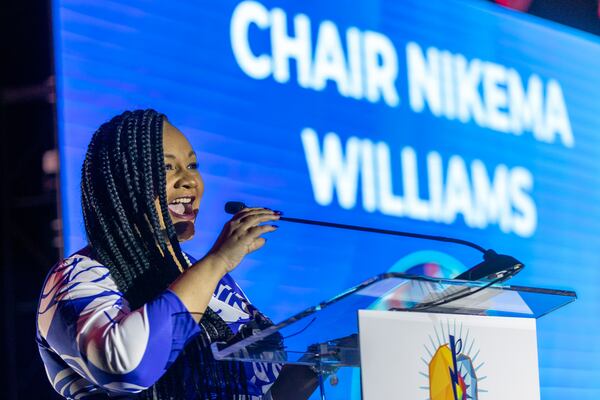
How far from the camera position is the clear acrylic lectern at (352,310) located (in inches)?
68.6

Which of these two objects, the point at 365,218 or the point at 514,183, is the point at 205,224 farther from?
the point at 514,183

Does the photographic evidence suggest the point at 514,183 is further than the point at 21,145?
Yes

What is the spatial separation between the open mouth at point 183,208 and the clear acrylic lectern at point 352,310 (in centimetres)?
63

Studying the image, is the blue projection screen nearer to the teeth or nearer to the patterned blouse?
the teeth

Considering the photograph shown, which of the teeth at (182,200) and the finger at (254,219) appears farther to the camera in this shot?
the teeth at (182,200)

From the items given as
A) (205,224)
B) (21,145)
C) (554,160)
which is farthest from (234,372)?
(554,160)

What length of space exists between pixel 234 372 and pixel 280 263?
2.73 ft

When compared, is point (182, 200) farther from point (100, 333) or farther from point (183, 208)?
point (100, 333)

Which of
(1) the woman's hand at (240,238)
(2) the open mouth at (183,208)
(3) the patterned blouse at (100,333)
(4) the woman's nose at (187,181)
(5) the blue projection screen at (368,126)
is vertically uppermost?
(5) the blue projection screen at (368,126)

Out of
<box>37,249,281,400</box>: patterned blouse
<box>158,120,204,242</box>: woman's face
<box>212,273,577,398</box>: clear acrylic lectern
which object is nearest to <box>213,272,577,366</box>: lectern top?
<box>212,273,577,398</box>: clear acrylic lectern

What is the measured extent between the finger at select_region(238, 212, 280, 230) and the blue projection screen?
384 millimetres

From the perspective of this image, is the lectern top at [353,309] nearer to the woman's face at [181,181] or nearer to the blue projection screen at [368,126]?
the blue projection screen at [368,126]

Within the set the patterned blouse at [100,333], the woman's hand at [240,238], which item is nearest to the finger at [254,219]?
the woman's hand at [240,238]

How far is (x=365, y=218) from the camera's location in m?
3.23
